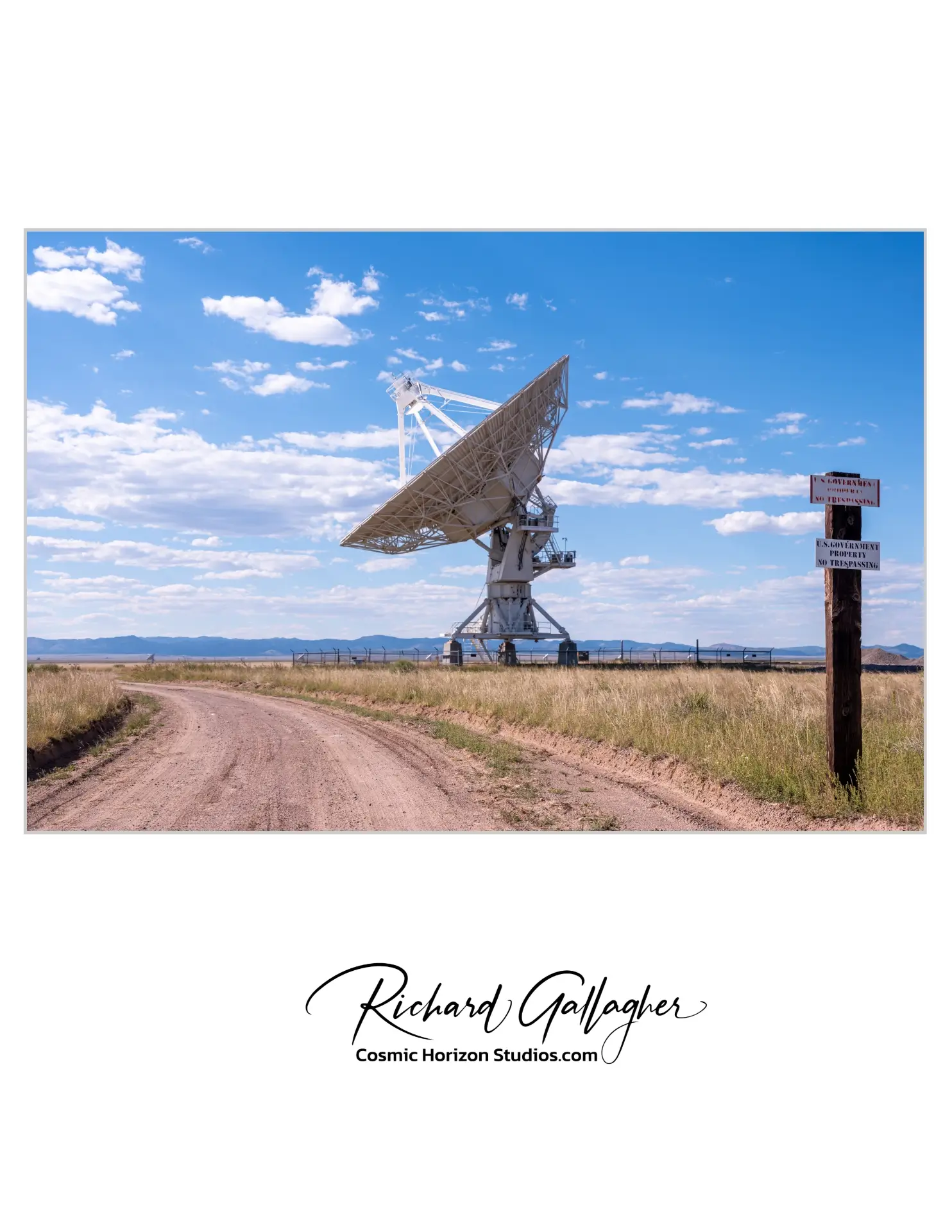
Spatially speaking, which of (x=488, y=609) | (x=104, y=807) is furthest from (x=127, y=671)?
(x=104, y=807)

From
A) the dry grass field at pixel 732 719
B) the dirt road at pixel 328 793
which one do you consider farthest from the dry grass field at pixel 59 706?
the dry grass field at pixel 732 719

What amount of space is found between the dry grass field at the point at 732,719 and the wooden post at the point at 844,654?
8.3 inches

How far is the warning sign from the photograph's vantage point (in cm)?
709

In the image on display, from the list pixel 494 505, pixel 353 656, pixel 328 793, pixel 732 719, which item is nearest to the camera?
pixel 328 793

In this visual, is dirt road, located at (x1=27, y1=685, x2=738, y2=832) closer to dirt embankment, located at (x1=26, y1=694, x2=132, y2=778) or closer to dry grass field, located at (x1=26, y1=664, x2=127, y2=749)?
dirt embankment, located at (x1=26, y1=694, x2=132, y2=778)

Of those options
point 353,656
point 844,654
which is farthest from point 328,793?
point 353,656

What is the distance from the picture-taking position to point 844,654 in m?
7.35

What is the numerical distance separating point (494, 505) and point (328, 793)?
23.4 m

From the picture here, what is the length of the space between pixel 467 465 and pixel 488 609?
864 centimetres

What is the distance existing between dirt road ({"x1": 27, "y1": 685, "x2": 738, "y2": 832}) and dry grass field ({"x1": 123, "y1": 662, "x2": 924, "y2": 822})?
0.88 metres

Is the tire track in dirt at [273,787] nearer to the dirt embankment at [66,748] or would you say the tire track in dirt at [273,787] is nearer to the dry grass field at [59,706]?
the dirt embankment at [66,748]

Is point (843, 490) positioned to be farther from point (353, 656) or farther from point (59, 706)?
point (353, 656)

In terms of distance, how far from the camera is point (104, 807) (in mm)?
7910

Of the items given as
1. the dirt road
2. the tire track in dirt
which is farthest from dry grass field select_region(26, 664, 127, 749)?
the tire track in dirt
